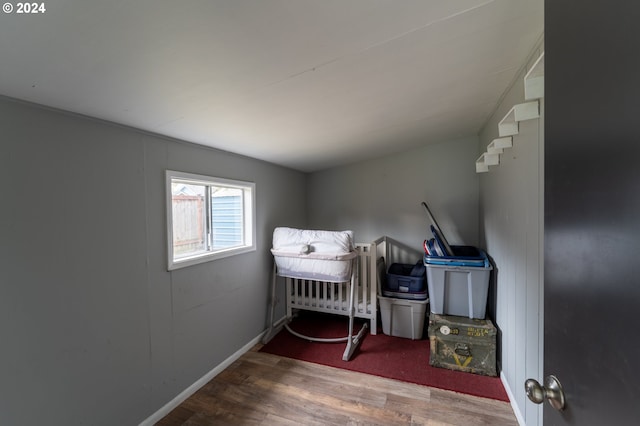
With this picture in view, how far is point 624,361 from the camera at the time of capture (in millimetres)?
429

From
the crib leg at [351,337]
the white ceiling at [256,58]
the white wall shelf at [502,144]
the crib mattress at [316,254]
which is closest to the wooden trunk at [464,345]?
the crib leg at [351,337]

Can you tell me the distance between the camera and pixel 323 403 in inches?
76.2

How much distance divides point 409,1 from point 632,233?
978mm

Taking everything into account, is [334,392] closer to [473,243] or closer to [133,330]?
[133,330]

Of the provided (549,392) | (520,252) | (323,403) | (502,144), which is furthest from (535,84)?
(323,403)

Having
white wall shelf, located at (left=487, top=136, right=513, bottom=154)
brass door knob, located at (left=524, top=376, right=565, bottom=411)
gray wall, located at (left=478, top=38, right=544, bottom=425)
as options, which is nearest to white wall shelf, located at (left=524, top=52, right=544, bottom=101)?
gray wall, located at (left=478, top=38, right=544, bottom=425)

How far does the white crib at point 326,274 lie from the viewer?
2576mm

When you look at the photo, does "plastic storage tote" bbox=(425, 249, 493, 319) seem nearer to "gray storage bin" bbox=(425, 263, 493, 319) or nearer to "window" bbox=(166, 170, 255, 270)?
"gray storage bin" bbox=(425, 263, 493, 319)

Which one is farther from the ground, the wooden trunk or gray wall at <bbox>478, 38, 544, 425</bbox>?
Answer: gray wall at <bbox>478, 38, 544, 425</bbox>

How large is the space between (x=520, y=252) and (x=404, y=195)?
2.07 meters

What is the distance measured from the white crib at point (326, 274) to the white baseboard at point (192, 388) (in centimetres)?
32

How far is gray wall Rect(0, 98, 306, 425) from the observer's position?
1206mm

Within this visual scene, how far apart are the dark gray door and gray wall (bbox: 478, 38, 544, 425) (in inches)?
34.8

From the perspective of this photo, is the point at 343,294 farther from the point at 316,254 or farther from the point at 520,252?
the point at 520,252
